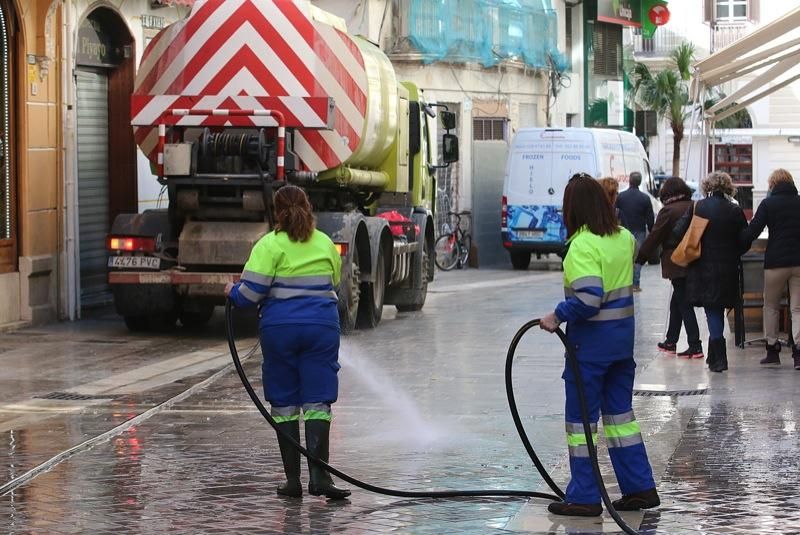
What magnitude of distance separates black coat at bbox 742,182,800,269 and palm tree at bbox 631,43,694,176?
43189 mm

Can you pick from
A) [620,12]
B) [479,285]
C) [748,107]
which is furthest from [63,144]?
[748,107]

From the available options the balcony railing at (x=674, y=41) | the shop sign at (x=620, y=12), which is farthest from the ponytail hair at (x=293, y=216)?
the balcony railing at (x=674, y=41)

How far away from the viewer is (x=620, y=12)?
41031 millimetres

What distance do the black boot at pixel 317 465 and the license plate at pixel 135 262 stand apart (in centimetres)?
780

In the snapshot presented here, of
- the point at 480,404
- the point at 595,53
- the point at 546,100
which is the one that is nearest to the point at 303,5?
the point at 480,404

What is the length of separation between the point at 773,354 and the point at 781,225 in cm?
115

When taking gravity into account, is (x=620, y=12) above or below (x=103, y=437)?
above

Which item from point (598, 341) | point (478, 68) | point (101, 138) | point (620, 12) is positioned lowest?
point (598, 341)

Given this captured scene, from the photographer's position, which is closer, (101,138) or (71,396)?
(71,396)

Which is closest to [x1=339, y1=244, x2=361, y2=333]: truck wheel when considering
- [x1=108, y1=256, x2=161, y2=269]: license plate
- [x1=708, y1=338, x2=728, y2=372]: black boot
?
[x1=108, y1=256, x2=161, y2=269]: license plate

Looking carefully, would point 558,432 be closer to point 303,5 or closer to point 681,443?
point 681,443

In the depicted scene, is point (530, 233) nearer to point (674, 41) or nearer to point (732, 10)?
point (674, 41)

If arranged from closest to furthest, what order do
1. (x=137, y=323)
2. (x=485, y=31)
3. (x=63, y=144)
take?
(x=137, y=323), (x=63, y=144), (x=485, y=31)

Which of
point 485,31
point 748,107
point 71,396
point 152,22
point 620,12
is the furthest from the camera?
point 748,107
